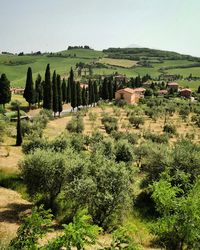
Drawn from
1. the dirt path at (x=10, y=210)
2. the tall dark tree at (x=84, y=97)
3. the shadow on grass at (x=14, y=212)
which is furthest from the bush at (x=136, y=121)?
the shadow on grass at (x=14, y=212)

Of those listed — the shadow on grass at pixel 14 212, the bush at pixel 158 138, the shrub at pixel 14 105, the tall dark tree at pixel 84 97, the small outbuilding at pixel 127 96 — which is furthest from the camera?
the small outbuilding at pixel 127 96

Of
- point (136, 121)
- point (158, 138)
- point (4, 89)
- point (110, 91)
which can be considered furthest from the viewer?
point (110, 91)

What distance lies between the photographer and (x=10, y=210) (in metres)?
29.9

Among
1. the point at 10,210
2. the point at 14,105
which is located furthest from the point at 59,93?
the point at 10,210

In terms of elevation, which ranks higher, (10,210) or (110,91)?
(110,91)

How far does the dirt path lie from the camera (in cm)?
2578

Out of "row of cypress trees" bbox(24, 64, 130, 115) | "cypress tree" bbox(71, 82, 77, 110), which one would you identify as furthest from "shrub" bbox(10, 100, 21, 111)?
"cypress tree" bbox(71, 82, 77, 110)

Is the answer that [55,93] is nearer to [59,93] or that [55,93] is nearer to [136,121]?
[59,93]

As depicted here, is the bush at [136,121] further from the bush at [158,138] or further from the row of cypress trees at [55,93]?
the row of cypress trees at [55,93]

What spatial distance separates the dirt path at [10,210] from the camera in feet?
84.6

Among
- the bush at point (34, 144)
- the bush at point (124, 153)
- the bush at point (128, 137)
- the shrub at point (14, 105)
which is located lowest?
the bush at point (128, 137)

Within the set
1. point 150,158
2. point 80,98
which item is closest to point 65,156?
point 150,158

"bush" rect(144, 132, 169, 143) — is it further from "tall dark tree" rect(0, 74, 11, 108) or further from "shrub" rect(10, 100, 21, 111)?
"shrub" rect(10, 100, 21, 111)

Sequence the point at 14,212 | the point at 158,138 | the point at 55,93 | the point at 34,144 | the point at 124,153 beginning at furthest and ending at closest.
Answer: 1. the point at 55,93
2. the point at 158,138
3. the point at 124,153
4. the point at 34,144
5. the point at 14,212
